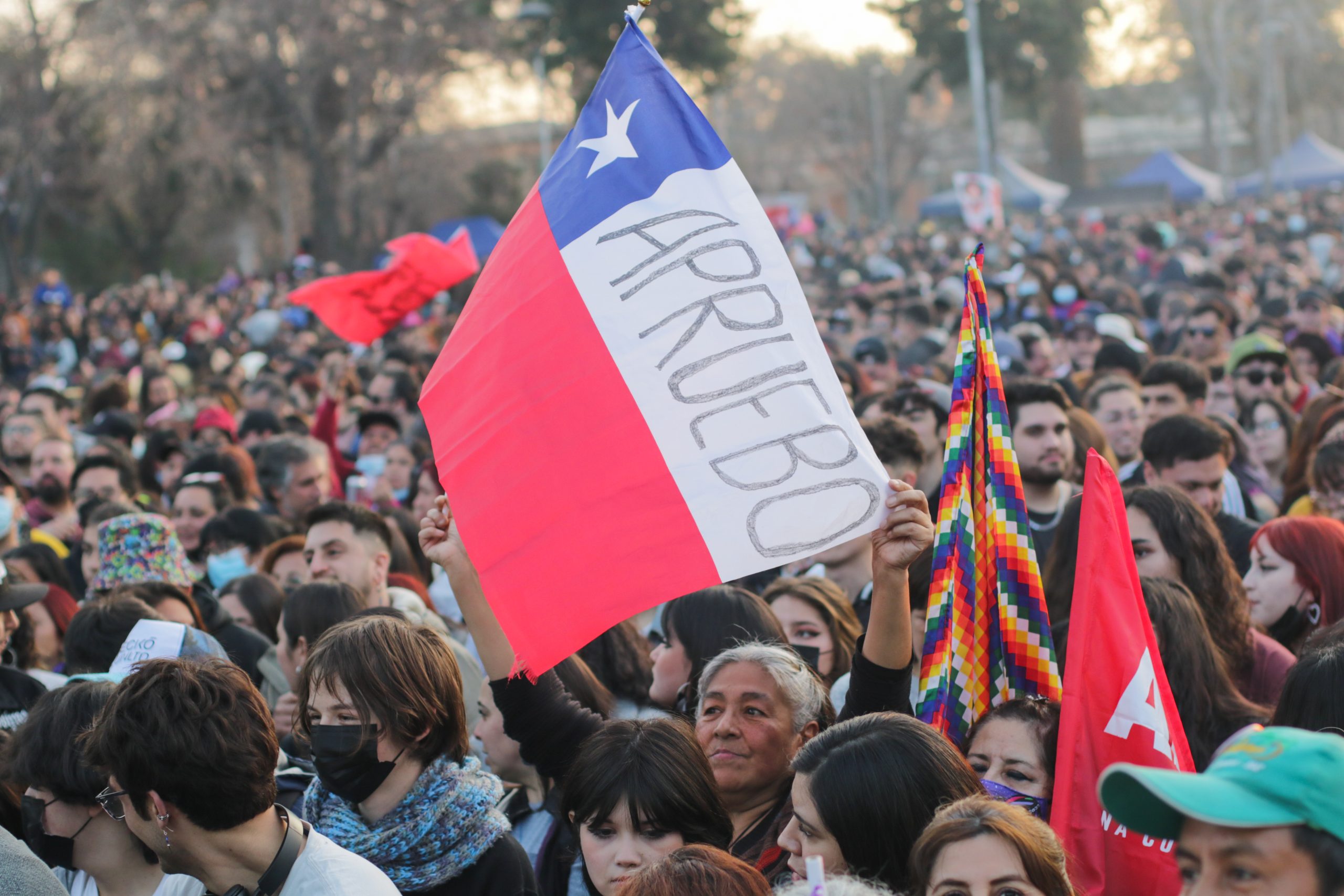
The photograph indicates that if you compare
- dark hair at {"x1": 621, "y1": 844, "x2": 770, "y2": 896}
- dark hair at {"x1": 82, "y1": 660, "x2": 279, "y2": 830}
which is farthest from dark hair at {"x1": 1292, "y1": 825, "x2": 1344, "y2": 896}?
dark hair at {"x1": 82, "y1": 660, "x2": 279, "y2": 830}

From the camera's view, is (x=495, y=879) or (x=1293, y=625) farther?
(x=1293, y=625)

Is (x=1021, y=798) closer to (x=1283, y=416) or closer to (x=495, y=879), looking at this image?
(x=495, y=879)

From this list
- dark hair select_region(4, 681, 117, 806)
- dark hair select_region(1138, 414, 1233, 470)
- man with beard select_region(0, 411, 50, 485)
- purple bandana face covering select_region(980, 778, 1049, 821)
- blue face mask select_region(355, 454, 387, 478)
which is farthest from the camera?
man with beard select_region(0, 411, 50, 485)

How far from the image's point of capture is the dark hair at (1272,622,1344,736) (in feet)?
10.6

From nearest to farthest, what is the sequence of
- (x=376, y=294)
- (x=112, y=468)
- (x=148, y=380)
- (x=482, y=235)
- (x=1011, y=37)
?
(x=112, y=468) → (x=376, y=294) → (x=148, y=380) → (x=482, y=235) → (x=1011, y=37)

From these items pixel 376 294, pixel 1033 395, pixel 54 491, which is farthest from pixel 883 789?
pixel 376 294

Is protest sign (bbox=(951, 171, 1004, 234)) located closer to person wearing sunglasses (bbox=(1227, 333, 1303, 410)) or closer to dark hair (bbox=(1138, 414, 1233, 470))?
person wearing sunglasses (bbox=(1227, 333, 1303, 410))

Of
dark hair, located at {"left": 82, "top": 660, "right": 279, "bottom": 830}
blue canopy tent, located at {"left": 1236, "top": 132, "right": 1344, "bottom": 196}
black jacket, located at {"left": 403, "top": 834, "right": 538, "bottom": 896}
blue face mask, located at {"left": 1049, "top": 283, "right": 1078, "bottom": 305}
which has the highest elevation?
dark hair, located at {"left": 82, "top": 660, "right": 279, "bottom": 830}

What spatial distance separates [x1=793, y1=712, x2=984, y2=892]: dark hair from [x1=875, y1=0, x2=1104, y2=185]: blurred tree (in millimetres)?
40779

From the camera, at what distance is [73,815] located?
10.7ft

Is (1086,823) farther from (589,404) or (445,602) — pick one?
(445,602)

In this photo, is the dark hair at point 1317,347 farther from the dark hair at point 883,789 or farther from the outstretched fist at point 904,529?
the dark hair at point 883,789

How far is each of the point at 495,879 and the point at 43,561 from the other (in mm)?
4040

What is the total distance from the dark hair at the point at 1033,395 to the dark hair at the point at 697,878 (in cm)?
407
